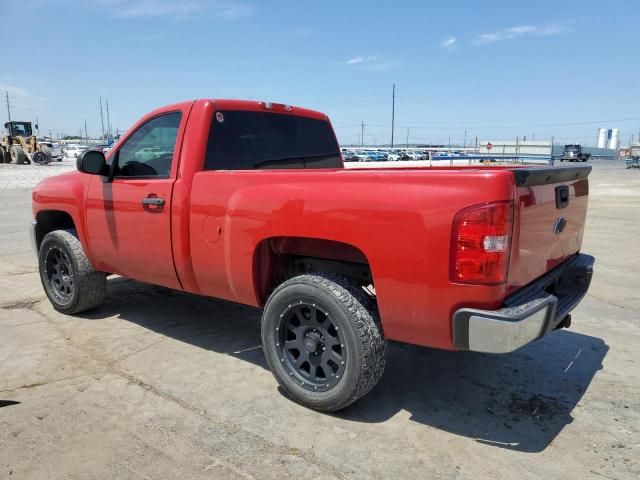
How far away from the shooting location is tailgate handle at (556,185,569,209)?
3.07m

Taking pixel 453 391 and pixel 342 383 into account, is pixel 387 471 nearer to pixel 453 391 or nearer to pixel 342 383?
pixel 342 383

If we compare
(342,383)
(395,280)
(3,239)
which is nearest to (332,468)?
(342,383)

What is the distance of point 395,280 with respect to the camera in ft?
9.00

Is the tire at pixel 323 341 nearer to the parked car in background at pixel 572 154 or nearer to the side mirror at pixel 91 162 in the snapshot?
the side mirror at pixel 91 162

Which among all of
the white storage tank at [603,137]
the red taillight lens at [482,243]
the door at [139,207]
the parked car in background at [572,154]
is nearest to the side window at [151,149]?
the door at [139,207]

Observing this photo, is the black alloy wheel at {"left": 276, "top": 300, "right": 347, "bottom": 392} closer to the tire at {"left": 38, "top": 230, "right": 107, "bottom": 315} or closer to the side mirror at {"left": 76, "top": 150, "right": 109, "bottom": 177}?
the side mirror at {"left": 76, "top": 150, "right": 109, "bottom": 177}

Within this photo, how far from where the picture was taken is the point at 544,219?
2.92 meters

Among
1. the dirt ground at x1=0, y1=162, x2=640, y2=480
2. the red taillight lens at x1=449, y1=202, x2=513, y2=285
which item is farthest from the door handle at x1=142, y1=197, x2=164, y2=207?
the red taillight lens at x1=449, y1=202, x2=513, y2=285

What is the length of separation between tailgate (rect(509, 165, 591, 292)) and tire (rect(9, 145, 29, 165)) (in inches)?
1494

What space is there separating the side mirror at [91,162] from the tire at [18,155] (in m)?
35.3

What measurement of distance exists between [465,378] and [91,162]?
11.0ft

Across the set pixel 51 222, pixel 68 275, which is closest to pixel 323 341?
pixel 68 275

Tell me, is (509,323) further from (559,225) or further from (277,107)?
(277,107)

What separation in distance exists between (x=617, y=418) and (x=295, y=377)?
1.97m
